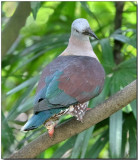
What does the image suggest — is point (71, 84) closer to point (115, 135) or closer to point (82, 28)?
point (82, 28)

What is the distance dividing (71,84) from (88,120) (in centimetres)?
16

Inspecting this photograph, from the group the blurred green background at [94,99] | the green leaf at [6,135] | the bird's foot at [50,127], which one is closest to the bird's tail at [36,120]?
the bird's foot at [50,127]

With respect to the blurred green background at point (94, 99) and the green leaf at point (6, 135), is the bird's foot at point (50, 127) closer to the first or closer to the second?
the blurred green background at point (94, 99)

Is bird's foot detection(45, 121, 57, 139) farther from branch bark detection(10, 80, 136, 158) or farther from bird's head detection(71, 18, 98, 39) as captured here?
bird's head detection(71, 18, 98, 39)

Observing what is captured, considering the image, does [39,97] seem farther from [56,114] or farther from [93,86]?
[93,86]

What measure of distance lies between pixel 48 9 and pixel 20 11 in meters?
0.26

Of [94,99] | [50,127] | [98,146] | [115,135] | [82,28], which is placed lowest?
[98,146]

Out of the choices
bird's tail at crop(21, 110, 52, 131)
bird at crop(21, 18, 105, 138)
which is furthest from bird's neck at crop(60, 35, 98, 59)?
bird's tail at crop(21, 110, 52, 131)

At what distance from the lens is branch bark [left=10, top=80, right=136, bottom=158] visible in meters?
1.40

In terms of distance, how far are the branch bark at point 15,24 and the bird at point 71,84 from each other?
22.1 inches

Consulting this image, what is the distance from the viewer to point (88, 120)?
4.82ft

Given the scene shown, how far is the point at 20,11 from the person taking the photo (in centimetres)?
204

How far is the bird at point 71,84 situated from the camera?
1384 millimetres

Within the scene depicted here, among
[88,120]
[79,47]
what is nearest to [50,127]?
[88,120]
